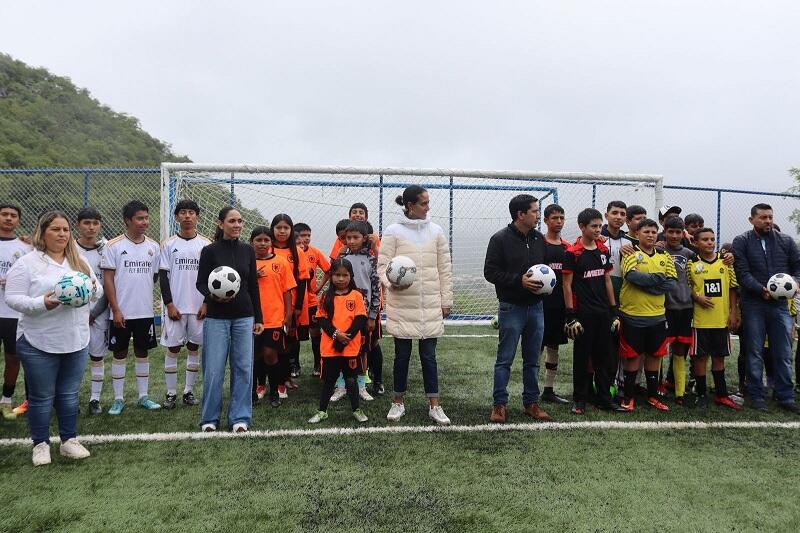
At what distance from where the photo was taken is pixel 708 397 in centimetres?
495

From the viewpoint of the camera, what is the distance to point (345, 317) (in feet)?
13.5

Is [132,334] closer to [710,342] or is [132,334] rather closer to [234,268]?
[234,268]

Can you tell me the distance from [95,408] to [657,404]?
4.86m

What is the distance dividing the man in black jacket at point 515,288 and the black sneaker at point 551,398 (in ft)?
1.96

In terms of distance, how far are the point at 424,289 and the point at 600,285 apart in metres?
1.51

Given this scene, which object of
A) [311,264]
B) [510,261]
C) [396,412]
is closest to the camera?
[510,261]

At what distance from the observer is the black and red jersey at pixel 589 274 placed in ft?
14.1

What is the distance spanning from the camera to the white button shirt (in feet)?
10.3

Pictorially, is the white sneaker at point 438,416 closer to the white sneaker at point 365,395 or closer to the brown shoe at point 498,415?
the brown shoe at point 498,415

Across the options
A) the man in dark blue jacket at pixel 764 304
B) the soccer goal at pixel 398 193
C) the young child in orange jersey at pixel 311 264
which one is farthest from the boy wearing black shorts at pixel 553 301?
the soccer goal at pixel 398 193

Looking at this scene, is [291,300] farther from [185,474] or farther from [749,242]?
[749,242]

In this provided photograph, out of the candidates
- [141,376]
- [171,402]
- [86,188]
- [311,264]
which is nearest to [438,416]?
[311,264]

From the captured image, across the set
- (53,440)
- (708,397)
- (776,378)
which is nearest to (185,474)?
(53,440)

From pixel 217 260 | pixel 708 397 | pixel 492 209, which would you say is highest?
pixel 492 209
